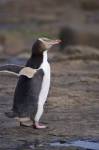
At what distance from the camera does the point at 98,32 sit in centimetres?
3731

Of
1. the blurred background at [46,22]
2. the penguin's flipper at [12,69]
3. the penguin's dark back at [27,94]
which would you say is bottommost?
the blurred background at [46,22]

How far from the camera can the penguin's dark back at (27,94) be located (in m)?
13.0

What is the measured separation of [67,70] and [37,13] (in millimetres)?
35235

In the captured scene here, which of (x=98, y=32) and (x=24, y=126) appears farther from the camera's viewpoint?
(x=98, y=32)

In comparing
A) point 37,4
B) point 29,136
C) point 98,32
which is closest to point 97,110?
point 29,136

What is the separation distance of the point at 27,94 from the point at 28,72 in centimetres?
36

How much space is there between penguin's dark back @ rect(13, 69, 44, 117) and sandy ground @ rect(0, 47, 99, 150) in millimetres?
307

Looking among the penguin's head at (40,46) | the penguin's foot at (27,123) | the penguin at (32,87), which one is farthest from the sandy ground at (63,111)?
the penguin's head at (40,46)

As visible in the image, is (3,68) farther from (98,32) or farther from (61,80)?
(98,32)

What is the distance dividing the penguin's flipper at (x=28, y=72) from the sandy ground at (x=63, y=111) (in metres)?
0.85

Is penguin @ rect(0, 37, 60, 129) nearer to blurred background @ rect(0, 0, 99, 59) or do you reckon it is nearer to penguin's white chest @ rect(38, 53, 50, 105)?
penguin's white chest @ rect(38, 53, 50, 105)

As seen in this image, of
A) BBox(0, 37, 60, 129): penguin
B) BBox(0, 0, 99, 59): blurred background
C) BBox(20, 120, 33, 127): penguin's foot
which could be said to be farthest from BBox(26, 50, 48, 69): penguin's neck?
BBox(0, 0, 99, 59): blurred background

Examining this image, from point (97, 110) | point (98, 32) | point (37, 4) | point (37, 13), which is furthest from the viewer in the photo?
point (37, 4)

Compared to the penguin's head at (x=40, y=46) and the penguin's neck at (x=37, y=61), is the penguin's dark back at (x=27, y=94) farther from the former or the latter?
the penguin's head at (x=40, y=46)
